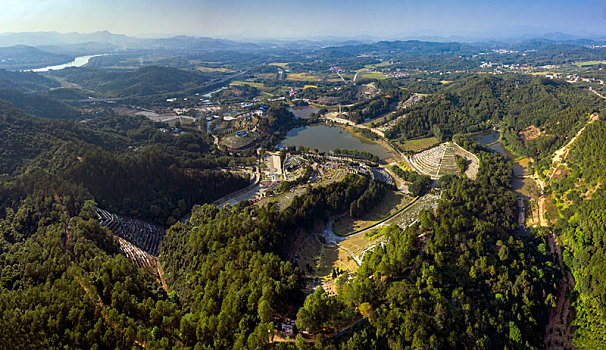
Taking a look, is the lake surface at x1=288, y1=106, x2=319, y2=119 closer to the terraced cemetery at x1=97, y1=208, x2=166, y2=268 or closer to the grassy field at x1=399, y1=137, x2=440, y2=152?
the grassy field at x1=399, y1=137, x2=440, y2=152

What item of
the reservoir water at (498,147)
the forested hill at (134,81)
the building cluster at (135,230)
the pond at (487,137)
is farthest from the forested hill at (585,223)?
the forested hill at (134,81)

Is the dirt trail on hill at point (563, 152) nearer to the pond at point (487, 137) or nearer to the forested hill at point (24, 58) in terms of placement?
the pond at point (487, 137)

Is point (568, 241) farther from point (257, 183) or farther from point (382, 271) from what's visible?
point (257, 183)

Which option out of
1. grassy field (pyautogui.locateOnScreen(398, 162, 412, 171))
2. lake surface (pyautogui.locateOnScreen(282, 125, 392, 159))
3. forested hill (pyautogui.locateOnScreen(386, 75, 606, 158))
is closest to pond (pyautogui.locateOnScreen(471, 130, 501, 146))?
forested hill (pyautogui.locateOnScreen(386, 75, 606, 158))

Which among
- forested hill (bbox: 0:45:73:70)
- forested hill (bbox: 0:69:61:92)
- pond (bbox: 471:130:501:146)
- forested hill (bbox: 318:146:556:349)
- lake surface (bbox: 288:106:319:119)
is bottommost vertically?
forested hill (bbox: 318:146:556:349)

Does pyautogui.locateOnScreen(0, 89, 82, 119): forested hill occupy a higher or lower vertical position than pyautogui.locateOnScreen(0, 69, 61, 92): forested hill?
lower

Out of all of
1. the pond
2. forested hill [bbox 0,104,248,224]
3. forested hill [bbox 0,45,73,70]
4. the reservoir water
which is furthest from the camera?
forested hill [bbox 0,45,73,70]
